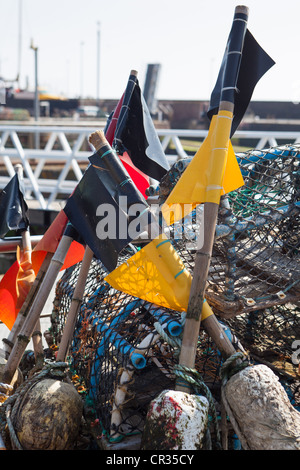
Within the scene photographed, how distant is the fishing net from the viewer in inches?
92.7

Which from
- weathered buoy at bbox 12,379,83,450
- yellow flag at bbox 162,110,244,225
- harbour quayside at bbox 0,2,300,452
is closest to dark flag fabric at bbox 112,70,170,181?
harbour quayside at bbox 0,2,300,452

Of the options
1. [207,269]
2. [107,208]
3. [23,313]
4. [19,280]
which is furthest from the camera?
[19,280]

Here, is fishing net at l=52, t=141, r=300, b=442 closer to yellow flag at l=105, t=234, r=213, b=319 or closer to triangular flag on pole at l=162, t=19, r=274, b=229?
yellow flag at l=105, t=234, r=213, b=319

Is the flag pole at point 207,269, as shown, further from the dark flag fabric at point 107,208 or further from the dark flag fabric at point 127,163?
the dark flag fabric at point 127,163

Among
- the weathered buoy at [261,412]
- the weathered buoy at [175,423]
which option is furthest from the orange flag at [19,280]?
the weathered buoy at [261,412]

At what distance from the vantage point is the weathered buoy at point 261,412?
6.32 feet

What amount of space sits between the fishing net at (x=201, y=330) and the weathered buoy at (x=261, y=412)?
303 mm

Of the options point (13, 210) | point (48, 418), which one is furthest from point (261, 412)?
point (13, 210)

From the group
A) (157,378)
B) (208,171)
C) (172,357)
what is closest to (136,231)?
(208,171)

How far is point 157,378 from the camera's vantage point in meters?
2.74

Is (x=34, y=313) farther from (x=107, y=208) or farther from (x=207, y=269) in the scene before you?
(x=207, y=269)

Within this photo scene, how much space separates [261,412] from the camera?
6.45 ft

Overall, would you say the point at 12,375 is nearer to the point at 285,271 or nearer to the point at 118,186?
the point at 118,186

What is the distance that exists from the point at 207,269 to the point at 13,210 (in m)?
1.63
